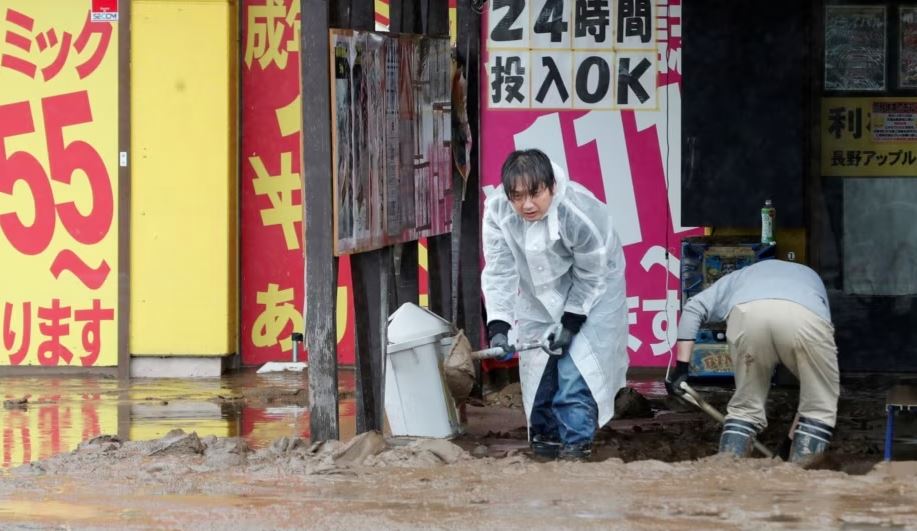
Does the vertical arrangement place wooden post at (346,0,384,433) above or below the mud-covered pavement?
above

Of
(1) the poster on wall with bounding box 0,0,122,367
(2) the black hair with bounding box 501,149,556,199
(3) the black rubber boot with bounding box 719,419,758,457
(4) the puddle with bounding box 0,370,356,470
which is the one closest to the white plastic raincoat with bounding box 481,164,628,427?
(2) the black hair with bounding box 501,149,556,199

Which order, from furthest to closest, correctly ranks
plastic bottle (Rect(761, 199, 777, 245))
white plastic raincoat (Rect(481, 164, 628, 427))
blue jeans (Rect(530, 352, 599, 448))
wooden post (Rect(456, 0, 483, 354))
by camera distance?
1. plastic bottle (Rect(761, 199, 777, 245))
2. wooden post (Rect(456, 0, 483, 354))
3. blue jeans (Rect(530, 352, 599, 448))
4. white plastic raincoat (Rect(481, 164, 628, 427))

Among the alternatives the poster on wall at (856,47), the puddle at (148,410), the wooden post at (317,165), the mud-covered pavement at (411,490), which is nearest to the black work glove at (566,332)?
the mud-covered pavement at (411,490)

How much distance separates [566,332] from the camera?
759 cm

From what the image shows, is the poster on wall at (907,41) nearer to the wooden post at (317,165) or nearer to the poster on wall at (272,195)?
the poster on wall at (272,195)

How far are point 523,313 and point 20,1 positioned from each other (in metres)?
5.68

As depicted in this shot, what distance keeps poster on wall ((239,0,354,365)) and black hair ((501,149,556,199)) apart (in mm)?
4467

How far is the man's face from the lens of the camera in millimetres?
7320

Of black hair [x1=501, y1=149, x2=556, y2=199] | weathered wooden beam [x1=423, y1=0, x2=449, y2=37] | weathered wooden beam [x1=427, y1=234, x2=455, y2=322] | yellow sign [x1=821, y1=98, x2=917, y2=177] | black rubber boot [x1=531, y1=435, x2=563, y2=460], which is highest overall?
weathered wooden beam [x1=423, y1=0, x2=449, y2=37]

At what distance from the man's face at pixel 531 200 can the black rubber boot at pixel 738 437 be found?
1.45 m

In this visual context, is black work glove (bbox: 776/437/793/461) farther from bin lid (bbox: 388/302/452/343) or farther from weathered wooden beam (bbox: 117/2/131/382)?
weathered wooden beam (bbox: 117/2/131/382)

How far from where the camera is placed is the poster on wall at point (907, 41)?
10953mm

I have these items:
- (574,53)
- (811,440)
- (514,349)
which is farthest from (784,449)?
(574,53)

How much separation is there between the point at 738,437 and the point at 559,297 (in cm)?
115
